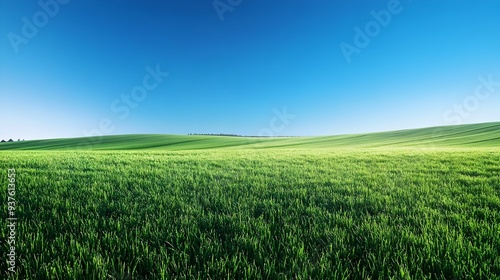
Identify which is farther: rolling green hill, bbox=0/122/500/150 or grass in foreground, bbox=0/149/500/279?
rolling green hill, bbox=0/122/500/150

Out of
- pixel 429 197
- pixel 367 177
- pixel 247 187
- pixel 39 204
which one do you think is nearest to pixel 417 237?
pixel 429 197

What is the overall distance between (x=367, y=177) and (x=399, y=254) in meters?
5.12

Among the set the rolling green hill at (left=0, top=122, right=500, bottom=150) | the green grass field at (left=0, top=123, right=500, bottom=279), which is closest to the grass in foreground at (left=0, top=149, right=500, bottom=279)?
the green grass field at (left=0, top=123, right=500, bottom=279)

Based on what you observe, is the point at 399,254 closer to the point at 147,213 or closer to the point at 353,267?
the point at 353,267

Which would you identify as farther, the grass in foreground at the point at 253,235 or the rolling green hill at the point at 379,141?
the rolling green hill at the point at 379,141

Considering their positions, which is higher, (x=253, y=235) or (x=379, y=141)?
(x=253, y=235)

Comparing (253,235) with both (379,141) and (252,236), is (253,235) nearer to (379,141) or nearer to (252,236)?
(252,236)

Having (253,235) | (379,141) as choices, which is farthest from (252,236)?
(379,141)

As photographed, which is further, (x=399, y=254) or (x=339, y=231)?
(x=339, y=231)

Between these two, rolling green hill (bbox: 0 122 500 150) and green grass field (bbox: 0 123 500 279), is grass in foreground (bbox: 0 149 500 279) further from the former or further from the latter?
rolling green hill (bbox: 0 122 500 150)

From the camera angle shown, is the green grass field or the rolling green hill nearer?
the green grass field

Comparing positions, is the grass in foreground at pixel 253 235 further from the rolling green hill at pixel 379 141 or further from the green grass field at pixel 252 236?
the rolling green hill at pixel 379 141

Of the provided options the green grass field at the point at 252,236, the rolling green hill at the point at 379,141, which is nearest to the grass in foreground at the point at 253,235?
the green grass field at the point at 252,236

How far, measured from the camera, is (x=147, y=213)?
3.79 m
